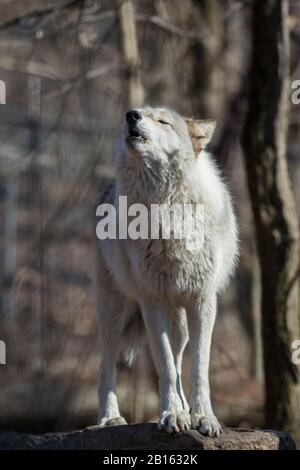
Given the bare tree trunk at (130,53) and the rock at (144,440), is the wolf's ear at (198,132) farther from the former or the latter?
the bare tree trunk at (130,53)

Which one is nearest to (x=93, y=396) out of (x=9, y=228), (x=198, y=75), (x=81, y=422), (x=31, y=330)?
(x=81, y=422)

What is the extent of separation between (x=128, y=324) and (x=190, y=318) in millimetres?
859

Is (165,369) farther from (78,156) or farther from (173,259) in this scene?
(78,156)

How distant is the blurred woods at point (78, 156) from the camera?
12.1 meters

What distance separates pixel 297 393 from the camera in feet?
30.4

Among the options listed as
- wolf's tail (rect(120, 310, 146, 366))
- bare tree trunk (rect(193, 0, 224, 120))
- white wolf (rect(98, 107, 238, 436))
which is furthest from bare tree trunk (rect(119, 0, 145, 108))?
white wolf (rect(98, 107, 238, 436))

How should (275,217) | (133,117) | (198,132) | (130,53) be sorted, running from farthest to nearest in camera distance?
(130,53) → (275,217) → (198,132) → (133,117)

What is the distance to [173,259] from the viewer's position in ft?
19.2

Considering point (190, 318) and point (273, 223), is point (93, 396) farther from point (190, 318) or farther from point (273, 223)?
point (190, 318)

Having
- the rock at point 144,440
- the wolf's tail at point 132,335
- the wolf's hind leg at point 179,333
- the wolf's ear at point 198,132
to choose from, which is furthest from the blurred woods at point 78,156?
the rock at point 144,440

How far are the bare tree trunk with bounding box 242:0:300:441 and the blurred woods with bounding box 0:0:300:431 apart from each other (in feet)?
6.46

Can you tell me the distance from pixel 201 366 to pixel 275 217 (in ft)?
12.9

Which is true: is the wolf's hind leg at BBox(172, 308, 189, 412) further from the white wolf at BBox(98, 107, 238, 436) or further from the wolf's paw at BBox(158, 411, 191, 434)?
the wolf's paw at BBox(158, 411, 191, 434)

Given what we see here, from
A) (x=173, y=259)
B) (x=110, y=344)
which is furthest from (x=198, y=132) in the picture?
(x=110, y=344)
